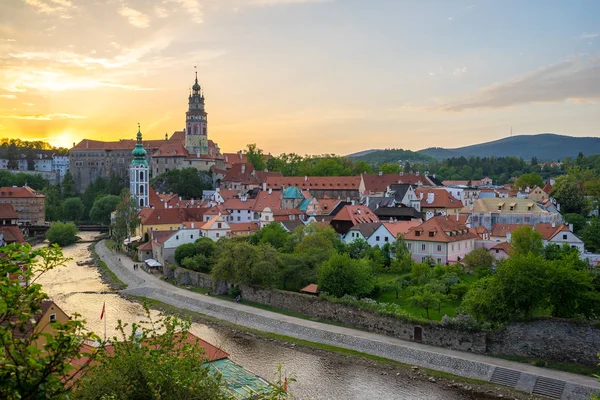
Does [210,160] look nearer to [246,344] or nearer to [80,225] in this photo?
[80,225]

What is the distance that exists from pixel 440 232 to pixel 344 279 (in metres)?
10.0

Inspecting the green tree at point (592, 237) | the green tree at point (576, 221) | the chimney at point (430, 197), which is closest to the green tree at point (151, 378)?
the green tree at point (592, 237)

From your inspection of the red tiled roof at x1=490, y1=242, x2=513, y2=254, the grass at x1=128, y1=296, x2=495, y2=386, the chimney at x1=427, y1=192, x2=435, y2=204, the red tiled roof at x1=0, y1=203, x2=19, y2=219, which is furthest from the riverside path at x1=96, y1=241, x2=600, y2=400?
the chimney at x1=427, y1=192, x2=435, y2=204

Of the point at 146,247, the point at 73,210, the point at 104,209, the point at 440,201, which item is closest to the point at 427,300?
the point at 146,247

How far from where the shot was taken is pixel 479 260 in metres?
31.0

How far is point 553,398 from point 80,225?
68.5 meters

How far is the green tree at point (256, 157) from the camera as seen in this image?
91688mm

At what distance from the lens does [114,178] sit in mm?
90625

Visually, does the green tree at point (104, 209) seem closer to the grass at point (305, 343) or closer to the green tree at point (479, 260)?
the grass at point (305, 343)

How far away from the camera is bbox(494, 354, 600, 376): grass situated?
1931 centimetres

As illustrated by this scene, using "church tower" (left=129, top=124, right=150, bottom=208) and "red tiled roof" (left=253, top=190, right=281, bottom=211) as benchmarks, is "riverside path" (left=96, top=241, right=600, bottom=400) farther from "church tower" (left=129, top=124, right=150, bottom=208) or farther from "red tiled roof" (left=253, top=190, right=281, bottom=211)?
"church tower" (left=129, top=124, right=150, bottom=208)

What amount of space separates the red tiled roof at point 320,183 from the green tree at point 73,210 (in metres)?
29.5

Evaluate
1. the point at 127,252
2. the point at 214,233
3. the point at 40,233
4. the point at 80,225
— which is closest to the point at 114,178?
the point at 80,225

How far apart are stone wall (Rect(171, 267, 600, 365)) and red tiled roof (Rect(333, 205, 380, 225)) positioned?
16.0 meters
